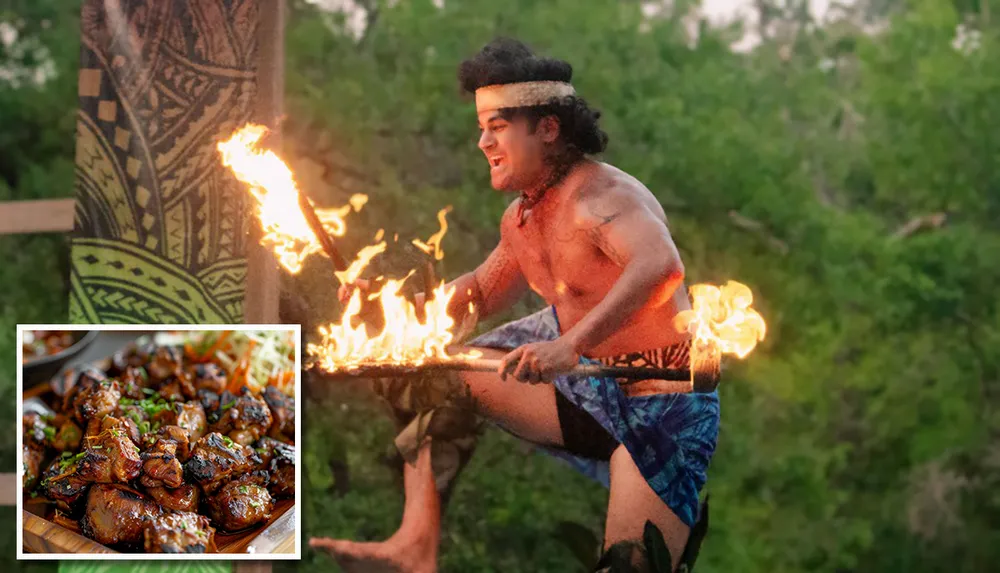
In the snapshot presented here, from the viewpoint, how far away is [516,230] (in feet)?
14.0

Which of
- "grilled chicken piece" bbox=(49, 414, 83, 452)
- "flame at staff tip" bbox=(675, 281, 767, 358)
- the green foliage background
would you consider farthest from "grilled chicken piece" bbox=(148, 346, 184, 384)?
"flame at staff tip" bbox=(675, 281, 767, 358)

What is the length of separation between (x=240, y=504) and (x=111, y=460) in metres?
0.50

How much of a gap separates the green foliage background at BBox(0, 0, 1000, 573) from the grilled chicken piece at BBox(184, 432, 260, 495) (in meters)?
0.42

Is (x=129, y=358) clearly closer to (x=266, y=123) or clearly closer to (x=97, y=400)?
(x=97, y=400)

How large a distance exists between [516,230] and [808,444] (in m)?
1.54

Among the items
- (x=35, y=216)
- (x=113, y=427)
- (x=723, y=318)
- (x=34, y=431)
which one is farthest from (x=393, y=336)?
(x=35, y=216)

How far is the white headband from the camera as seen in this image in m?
4.10


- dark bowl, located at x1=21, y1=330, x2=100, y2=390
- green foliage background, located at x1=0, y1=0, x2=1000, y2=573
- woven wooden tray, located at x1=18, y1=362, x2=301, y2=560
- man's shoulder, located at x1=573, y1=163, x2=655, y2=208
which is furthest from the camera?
green foliage background, located at x1=0, y1=0, x2=1000, y2=573

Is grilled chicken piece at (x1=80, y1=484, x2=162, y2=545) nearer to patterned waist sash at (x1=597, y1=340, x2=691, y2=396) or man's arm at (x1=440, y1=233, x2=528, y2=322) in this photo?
man's arm at (x1=440, y1=233, x2=528, y2=322)

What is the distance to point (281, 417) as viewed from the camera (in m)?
4.32

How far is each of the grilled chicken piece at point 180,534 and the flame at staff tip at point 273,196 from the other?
1.00 m

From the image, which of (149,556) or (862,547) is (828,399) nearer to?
(862,547)

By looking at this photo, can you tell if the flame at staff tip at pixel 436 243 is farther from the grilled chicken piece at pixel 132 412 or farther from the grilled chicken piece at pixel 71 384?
the grilled chicken piece at pixel 71 384

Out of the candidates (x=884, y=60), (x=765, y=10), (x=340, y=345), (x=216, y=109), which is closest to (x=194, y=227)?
(x=216, y=109)
